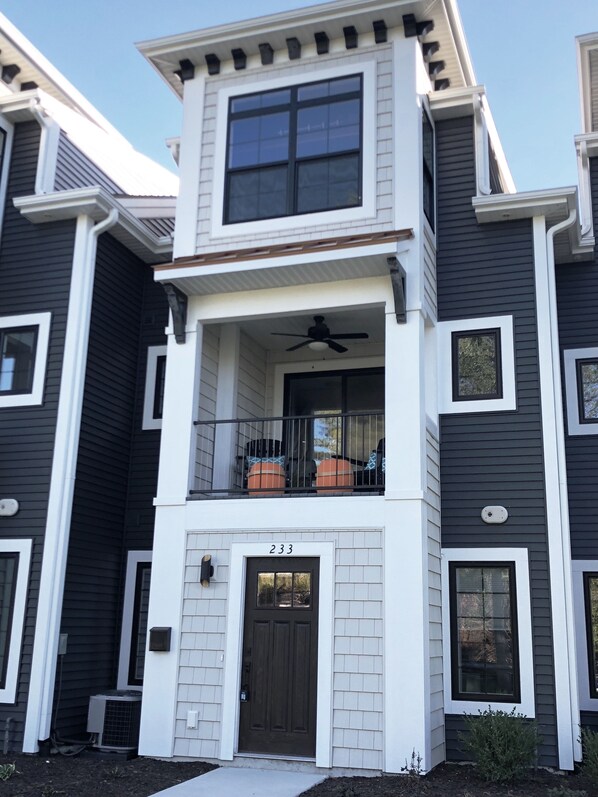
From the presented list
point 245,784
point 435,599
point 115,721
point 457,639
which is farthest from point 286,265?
point 115,721

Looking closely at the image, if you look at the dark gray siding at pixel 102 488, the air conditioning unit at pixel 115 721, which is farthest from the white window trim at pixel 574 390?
the air conditioning unit at pixel 115 721

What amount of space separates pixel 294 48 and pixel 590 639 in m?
7.47

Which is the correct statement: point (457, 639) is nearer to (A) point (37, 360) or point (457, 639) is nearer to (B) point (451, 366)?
(B) point (451, 366)

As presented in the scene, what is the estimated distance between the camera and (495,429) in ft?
31.5

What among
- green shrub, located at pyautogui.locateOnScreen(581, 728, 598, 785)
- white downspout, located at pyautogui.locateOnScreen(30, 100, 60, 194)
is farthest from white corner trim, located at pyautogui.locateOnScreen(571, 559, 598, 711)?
white downspout, located at pyautogui.locateOnScreen(30, 100, 60, 194)

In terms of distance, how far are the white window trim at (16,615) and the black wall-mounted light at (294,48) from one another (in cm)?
631

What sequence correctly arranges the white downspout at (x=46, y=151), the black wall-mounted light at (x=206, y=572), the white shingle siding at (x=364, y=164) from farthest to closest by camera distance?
the white downspout at (x=46, y=151) → the white shingle siding at (x=364, y=164) → the black wall-mounted light at (x=206, y=572)

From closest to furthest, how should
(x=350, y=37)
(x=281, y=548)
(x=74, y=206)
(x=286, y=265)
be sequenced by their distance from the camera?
(x=281, y=548), (x=286, y=265), (x=350, y=37), (x=74, y=206)

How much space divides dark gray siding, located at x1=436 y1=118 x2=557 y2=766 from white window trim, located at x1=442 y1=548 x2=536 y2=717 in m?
0.07

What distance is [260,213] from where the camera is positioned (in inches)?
393

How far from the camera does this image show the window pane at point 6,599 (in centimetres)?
954

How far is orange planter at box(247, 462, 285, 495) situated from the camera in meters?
9.64

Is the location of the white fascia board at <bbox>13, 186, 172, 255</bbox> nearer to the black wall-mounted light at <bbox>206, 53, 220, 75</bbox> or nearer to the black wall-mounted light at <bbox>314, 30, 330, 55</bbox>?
the black wall-mounted light at <bbox>206, 53, 220, 75</bbox>

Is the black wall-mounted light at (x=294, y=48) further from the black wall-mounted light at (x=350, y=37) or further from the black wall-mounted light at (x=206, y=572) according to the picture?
the black wall-mounted light at (x=206, y=572)
